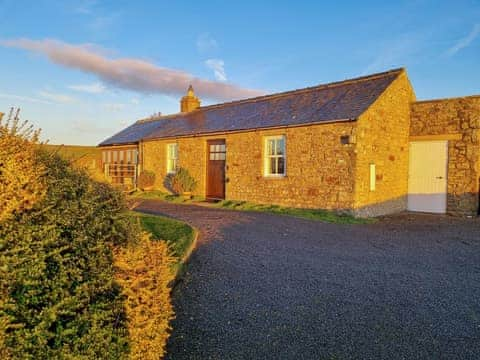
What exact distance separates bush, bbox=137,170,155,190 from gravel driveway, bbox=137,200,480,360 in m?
11.2

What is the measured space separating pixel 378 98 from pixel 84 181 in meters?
11.2

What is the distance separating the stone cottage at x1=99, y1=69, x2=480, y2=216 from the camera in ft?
37.7

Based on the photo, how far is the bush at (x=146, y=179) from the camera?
59.8 ft

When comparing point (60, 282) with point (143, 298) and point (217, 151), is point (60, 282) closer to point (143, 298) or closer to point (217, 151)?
point (143, 298)

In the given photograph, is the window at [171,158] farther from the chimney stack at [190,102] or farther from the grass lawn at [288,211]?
the chimney stack at [190,102]

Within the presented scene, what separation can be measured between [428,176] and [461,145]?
1688mm

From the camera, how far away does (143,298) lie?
8.87ft

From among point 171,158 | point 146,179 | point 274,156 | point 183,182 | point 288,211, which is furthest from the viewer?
point 146,179

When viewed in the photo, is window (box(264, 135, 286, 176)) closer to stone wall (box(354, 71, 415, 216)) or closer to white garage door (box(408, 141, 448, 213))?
stone wall (box(354, 71, 415, 216))

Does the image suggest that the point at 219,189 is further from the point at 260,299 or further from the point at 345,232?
the point at 260,299

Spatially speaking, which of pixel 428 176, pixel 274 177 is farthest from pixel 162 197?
pixel 428 176

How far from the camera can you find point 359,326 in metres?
3.63

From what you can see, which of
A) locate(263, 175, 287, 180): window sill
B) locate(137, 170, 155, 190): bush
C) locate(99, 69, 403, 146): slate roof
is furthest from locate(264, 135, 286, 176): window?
locate(137, 170, 155, 190): bush

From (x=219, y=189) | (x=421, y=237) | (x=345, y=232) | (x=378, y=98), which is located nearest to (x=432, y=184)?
(x=378, y=98)
